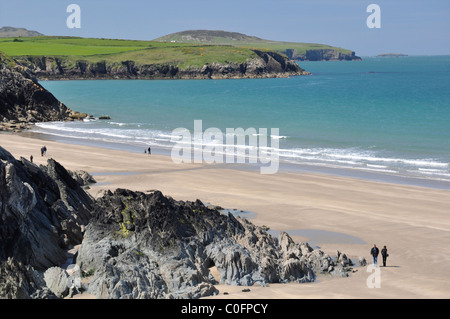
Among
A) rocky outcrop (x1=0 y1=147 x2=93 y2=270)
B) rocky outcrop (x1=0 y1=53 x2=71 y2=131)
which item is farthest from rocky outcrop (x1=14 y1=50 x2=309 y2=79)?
rocky outcrop (x1=0 y1=147 x2=93 y2=270)

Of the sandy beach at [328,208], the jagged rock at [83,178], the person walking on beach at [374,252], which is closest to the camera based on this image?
the sandy beach at [328,208]

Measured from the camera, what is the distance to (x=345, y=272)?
2045 cm

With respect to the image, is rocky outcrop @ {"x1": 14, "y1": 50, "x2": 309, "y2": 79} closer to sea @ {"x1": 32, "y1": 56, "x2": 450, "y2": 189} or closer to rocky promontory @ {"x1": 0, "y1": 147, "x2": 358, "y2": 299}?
sea @ {"x1": 32, "y1": 56, "x2": 450, "y2": 189}

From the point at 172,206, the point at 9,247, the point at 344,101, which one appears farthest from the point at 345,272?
the point at 344,101

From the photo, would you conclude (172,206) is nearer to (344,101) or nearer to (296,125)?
(296,125)

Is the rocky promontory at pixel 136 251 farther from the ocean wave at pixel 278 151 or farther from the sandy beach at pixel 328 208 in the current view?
the ocean wave at pixel 278 151

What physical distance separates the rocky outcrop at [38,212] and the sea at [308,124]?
21.5 m

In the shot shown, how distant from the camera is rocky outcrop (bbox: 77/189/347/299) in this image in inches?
687

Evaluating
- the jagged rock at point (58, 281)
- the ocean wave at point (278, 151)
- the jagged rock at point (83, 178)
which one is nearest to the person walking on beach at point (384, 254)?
the jagged rock at point (58, 281)

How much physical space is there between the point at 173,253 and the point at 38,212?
5851 mm

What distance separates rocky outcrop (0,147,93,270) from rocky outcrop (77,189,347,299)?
4.76 feet

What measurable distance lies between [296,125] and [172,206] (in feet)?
172

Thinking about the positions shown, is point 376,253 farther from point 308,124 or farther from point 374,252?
point 308,124

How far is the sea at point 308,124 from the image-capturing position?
4641cm
